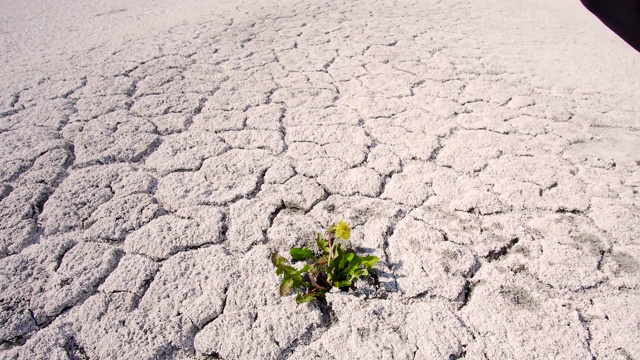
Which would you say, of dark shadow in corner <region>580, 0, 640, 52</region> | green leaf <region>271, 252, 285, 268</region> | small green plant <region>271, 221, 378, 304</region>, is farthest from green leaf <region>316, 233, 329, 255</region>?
dark shadow in corner <region>580, 0, 640, 52</region>

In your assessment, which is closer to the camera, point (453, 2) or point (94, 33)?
point (94, 33)

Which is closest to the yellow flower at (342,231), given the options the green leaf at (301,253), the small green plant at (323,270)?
the small green plant at (323,270)

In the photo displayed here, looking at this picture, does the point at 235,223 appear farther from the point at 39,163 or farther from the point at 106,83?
the point at 106,83

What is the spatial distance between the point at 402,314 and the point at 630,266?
0.81m

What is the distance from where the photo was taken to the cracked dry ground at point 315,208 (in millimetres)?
1329

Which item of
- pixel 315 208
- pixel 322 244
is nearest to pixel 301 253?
pixel 322 244

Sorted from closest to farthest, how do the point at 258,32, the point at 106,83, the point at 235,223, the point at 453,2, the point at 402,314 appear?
the point at 402,314
the point at 235,223
the point at 106,83
the point at 258,32
the point at 453,2

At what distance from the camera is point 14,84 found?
2889mm

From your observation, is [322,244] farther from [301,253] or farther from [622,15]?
[622,15]

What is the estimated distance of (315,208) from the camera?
181 centimetres

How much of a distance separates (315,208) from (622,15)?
1.20 metres

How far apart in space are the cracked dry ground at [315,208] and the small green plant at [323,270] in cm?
5

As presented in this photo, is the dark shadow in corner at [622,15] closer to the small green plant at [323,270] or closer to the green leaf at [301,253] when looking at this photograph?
the small green plant at [323,270]

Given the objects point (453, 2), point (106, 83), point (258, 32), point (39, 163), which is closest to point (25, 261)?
point (39, 163)
